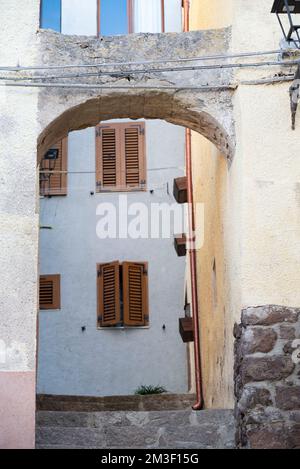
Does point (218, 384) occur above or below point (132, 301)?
below

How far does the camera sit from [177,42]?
940 cm

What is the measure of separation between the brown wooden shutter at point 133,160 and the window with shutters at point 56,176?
0.98 metres

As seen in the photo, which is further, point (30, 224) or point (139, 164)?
point (139, 164)

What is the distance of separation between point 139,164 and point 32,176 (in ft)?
25.3

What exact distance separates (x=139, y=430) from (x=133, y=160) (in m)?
8.15

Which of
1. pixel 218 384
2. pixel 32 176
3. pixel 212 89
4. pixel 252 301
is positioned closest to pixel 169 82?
pixel 212 89

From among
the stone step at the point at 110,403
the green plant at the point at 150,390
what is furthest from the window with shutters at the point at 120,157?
the stone step at the point at 110,403

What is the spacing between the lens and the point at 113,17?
38.4 feet

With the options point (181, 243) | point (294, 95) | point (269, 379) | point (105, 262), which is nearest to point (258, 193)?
point (294, 95)

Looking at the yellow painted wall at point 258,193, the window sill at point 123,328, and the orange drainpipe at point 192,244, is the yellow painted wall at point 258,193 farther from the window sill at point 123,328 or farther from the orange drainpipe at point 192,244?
the window sill at point 123,328

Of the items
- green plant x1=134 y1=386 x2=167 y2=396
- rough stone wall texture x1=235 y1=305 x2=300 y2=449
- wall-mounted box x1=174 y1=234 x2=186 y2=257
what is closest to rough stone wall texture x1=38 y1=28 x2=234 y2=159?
rough stone wall texture x1=235 y1=305 x2=300 y2=449

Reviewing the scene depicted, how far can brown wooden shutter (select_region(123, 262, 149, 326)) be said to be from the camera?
15953 mm

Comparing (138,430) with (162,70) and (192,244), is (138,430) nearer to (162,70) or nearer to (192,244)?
(162,70)

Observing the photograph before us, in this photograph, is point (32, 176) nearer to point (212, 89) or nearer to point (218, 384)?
point (212, 89)
